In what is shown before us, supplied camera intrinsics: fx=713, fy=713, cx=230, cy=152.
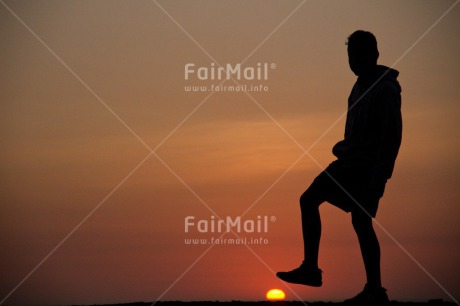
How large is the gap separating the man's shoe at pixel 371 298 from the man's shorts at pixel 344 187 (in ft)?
2.09

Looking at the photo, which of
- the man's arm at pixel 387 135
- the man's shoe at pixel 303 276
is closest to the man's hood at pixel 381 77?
the man's arm at pixel 387 135

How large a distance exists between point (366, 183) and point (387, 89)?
2.68 ft

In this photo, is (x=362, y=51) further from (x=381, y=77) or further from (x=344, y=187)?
(x=344, y=187)

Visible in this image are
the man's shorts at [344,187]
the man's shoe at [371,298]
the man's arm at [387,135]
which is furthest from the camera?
the man's shorts at [344,187]

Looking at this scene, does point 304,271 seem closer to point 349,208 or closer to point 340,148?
point 349,208

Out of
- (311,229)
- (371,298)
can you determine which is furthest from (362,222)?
(371,298)

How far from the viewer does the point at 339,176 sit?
6.20 meters

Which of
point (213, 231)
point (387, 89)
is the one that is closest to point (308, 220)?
point (387, 89)

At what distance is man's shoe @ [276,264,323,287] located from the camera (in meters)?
6.10

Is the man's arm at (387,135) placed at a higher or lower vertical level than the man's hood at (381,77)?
lower

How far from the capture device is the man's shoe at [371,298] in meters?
5.79

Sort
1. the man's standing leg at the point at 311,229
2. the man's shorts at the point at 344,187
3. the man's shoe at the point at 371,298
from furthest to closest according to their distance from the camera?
the man's standing leg at the point at 311,229 < the man's shorts at the point at 344,187 < the man's shoe at the point at 371,298

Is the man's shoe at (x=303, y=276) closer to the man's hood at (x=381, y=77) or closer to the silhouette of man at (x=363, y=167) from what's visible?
the silhouette of man at (x=363, y=167)

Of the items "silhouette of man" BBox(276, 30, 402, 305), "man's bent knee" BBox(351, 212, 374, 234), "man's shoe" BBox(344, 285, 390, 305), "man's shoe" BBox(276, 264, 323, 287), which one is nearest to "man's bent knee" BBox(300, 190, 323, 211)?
"silhouette of man" BBox(276, 30, 402, 305)
